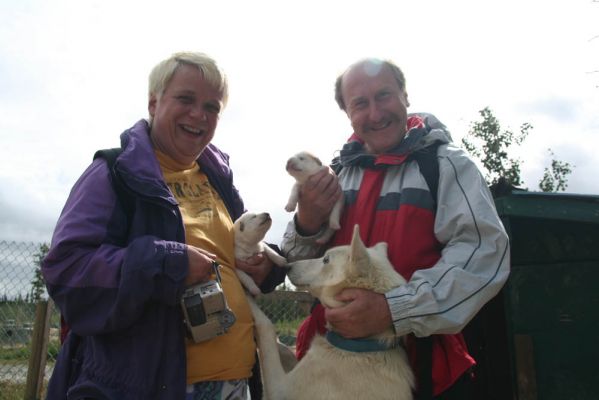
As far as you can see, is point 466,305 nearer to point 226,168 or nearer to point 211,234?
point 211,234

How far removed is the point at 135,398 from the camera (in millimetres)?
2074

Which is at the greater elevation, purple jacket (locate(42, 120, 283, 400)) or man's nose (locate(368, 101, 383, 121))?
man's nose (locate(368, 101, 383, 121))

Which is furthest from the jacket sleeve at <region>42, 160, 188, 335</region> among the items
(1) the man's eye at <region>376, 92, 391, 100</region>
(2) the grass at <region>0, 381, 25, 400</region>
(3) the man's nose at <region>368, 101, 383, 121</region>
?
(2) the grass at <region>0, 381, 25, 400</region>

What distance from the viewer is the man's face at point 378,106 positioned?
332cm

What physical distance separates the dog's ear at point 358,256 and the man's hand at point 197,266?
97 cm

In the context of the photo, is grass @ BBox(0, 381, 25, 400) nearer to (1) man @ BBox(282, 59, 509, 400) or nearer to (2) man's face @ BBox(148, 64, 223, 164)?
(1) man @ BBox(282, 59, 509, 400)

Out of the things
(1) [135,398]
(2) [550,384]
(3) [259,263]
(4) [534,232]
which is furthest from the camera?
(4) [534,232]

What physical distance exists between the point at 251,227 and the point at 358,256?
89 centimetres

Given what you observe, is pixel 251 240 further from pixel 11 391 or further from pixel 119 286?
pixel 11 391

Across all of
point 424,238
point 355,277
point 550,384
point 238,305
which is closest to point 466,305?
point 424,238

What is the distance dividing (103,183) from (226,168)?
3.27 ft

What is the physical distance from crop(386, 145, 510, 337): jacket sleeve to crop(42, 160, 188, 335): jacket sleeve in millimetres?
1247

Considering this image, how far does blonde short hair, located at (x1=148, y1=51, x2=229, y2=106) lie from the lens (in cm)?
262

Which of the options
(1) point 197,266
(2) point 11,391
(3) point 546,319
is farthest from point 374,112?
(2) point 11,391
